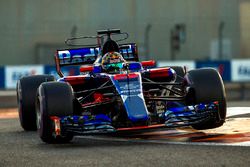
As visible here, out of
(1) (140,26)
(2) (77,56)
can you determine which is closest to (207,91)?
(2) (77,56)

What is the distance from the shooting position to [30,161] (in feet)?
25.2

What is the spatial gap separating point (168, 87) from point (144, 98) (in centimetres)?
140

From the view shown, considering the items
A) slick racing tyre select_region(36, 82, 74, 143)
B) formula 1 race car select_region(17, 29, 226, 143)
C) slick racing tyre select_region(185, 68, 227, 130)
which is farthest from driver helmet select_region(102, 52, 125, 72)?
slick racing tyre select_region(36, 82, 74, 143)

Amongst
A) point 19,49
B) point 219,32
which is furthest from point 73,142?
point 219,32

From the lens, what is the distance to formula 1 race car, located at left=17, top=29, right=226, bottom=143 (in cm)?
901

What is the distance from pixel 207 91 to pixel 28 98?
306cm

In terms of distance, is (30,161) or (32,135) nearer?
(30,161)

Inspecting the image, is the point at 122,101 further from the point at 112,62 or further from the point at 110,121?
the point at 112,62

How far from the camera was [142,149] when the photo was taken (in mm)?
8359

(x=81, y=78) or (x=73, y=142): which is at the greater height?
(x=81, y=78)

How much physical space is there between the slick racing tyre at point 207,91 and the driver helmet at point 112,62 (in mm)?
1339

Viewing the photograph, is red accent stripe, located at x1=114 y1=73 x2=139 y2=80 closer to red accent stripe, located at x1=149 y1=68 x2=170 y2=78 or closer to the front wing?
the front wing

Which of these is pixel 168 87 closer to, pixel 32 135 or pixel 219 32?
pixel 32 135

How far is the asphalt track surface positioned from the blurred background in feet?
71.9
